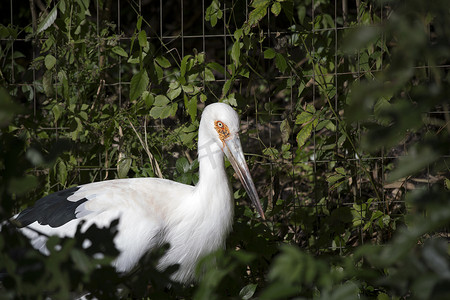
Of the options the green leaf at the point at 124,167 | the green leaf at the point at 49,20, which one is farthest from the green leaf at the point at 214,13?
the green leaf at the point at 124,167

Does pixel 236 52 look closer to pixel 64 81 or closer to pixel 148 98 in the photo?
pixel 148 98

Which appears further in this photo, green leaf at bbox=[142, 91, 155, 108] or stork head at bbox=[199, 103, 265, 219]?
green leaf at bbox=[142, 91, 155, 108]

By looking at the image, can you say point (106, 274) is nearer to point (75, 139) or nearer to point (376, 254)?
point (376, 254)

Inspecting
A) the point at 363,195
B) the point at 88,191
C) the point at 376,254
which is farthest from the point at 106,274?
the point at 363,195

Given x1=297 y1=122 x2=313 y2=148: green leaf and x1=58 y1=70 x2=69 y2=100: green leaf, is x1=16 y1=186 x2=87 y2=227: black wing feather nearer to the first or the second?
x1=58 y1=70 x2=69 y2=100: green leaf

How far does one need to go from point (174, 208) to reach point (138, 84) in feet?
2.33

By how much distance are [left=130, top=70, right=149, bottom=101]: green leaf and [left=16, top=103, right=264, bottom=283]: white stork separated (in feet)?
1.36

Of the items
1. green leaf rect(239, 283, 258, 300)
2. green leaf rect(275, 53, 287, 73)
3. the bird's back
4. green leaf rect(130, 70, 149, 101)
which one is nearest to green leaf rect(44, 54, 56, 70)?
green leaf rect(130, 70, 149, 101)

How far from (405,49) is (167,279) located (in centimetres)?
65

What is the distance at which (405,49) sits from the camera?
87 cm

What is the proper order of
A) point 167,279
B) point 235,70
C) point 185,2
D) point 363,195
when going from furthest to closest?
point 185,2
point 363,195
point 235,70
point 167,279

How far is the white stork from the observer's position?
2.66 m

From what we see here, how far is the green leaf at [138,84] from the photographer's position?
3045mm

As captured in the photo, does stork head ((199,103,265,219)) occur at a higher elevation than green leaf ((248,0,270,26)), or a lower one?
lower
